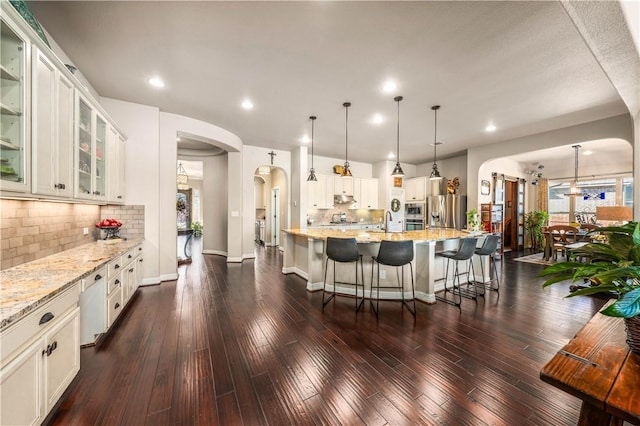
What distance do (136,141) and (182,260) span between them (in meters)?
3.00

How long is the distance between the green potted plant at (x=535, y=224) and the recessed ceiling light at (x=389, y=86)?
7.35 metres

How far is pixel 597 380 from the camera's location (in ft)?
2.61

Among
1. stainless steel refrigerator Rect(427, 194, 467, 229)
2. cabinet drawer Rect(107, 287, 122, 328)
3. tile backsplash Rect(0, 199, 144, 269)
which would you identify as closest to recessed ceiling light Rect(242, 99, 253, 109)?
tile backsplash Rect(0, 199, 144, 269)

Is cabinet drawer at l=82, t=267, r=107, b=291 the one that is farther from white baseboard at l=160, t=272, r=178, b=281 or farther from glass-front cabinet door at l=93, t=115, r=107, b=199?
white baseboard at l=160, t=272, r=178, b=281

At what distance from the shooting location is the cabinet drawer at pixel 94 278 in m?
1.85

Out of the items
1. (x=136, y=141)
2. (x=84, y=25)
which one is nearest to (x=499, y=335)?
(x=84, y=25)

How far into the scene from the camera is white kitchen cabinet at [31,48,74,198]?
5.69 ft

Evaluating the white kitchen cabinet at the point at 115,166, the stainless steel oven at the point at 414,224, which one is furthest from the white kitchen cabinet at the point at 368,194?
the white kitchen cabinet at the point at 115,166

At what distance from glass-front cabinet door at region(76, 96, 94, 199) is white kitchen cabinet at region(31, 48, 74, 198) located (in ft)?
0.52

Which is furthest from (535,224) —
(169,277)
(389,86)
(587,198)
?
(169,277)

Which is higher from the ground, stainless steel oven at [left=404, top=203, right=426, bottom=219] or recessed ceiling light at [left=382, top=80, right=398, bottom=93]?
recessed ceiling light at [left=382, top=80, right=398, bottom=93]

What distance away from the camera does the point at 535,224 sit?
25.1 feet

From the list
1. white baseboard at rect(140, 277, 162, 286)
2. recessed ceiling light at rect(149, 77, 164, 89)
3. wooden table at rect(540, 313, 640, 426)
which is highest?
recessed ceiling light at rect(149, 77, 164, 89)

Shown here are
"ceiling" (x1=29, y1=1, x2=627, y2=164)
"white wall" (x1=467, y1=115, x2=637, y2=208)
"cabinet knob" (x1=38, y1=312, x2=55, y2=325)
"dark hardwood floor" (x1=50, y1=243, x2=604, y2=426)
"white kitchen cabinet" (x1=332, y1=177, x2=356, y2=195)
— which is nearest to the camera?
"cabinet knob" (x1=38, y1=312, x2=55, y2=325)
